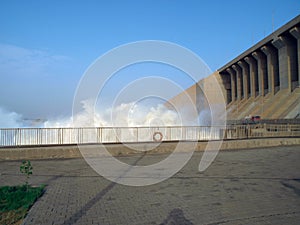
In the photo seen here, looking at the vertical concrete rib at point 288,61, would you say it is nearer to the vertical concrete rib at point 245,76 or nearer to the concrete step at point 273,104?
the concrete step at point 273,104

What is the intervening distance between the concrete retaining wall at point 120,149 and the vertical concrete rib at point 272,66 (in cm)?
3316

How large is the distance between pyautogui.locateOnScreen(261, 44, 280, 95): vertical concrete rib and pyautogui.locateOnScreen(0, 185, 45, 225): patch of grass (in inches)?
1906

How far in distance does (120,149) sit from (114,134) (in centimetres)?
343

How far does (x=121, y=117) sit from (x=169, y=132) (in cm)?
448

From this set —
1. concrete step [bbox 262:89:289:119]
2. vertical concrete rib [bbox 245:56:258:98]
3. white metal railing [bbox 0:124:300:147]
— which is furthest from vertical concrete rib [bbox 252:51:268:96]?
white metal railing [bbox 0:124:300:147]

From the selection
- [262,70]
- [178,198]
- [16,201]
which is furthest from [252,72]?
[16,201]

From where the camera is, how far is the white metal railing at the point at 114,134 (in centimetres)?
1614

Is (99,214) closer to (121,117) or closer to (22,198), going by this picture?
(22,198)

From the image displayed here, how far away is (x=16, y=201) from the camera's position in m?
6.58

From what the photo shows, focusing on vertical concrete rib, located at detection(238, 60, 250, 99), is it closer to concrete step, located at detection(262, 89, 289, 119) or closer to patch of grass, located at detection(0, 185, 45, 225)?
concrete step, located at detection(262, 89, 289, 119)

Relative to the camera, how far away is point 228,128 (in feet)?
74.2

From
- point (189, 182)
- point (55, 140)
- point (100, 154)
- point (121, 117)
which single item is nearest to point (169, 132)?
point (121, 117)

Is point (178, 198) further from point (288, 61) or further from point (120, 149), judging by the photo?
point (288, 61)

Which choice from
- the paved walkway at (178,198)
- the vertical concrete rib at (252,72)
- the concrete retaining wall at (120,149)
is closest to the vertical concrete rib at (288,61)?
the vertical concrete rib at (252,72)
